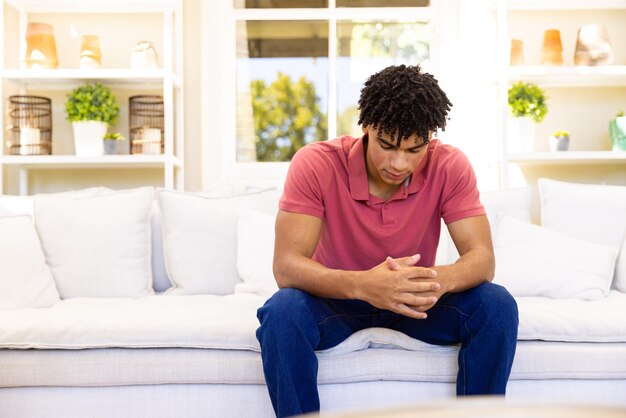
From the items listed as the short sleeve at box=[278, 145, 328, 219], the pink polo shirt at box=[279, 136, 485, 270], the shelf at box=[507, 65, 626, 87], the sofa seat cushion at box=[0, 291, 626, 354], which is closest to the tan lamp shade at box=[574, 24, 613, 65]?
the shelf at box=[507, 65, 626, 87]

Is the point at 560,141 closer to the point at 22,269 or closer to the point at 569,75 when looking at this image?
the point at 569,75

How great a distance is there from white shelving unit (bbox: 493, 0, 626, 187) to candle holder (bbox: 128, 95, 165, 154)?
1.45 m

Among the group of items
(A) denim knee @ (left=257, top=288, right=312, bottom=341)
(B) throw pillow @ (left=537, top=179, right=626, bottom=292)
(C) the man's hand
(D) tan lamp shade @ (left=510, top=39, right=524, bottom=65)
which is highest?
(D) tan lamp shade @ (left=510, top=39, right=524, bottom=65)

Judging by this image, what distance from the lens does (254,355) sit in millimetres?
2021

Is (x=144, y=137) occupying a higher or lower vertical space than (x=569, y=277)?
higher

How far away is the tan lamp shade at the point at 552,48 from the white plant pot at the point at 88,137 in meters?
1.92

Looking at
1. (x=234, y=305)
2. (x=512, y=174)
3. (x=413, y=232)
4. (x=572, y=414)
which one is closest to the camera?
(x=572, y=414)

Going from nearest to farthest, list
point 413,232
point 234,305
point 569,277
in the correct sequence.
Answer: point 413,232 → point 234,305 → point 569,277

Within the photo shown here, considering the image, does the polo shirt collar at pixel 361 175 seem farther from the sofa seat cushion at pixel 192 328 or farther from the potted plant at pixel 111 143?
the potted plant at pixel 111 143

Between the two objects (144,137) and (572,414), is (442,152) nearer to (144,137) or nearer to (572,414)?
(572,414)

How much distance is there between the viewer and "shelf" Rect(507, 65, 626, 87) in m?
3.34

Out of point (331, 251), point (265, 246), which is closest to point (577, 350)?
point (331, 251)

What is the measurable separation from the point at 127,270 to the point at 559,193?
1530 millimetres

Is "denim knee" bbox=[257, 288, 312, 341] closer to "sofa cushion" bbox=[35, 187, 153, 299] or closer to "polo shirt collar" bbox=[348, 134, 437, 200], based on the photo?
"polo shirt collar" bbox=[348, 134, 437, 200]
